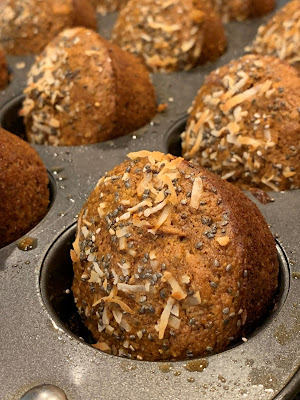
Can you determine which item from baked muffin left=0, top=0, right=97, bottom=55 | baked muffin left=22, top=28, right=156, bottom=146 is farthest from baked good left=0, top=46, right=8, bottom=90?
baked muffin left=22, top=28, right=156, bottom=146

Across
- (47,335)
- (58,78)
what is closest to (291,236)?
(47,335)

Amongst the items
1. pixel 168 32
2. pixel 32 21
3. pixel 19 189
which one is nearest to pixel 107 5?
pixel 32 21

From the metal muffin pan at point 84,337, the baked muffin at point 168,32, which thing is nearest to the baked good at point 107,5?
the baked muffin at point 168,32

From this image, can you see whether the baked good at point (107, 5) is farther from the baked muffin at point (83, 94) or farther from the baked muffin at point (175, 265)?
the baked muffin at point (175, 265)

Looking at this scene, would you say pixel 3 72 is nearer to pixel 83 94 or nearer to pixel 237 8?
pixel 83 94

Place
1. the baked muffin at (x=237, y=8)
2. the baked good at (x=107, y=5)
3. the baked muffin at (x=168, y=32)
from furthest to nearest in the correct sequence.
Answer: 1. the baked good at (x=107, y=5)
2. the baked muffin at (x=237, y=8)
3. the baked muffin at (x=168, y=32)
